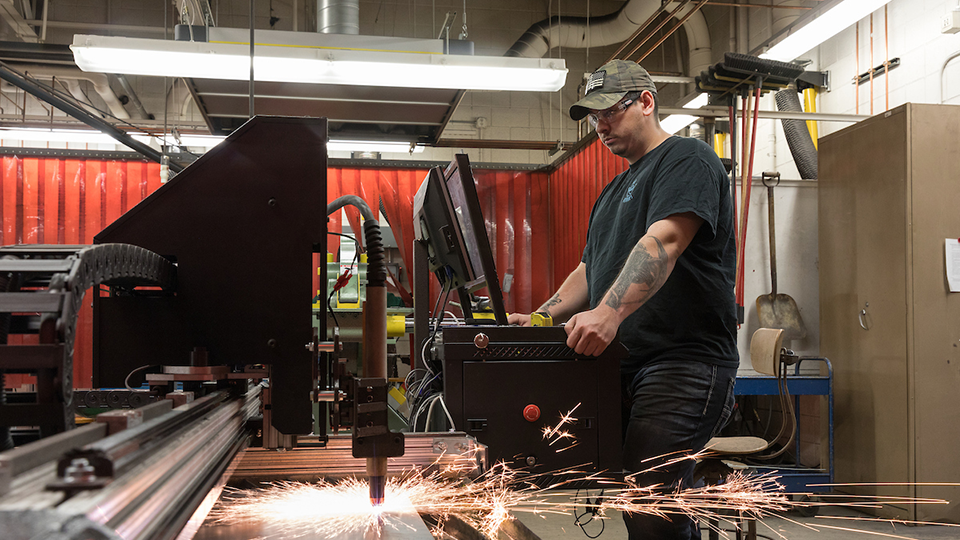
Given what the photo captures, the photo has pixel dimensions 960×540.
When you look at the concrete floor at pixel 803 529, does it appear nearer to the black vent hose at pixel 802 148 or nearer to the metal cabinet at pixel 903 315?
the metal cabinet at pixel 903 315

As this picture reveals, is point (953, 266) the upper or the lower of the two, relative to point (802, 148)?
lower

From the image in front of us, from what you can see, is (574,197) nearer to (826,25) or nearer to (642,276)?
(826,25)

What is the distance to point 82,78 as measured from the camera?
6.34 m

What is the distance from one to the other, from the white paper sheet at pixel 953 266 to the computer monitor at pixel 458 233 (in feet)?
10.4

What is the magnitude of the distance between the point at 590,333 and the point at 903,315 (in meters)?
2.99

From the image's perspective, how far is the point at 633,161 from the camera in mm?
1937

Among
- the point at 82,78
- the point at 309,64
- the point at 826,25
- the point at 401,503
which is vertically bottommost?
the point at 401,503

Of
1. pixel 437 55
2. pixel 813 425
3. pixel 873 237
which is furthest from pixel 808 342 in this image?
pixel 437 55

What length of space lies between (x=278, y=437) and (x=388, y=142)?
171 inches

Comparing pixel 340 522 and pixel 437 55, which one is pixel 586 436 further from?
pixel 437 55

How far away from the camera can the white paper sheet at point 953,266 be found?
361 centimetres

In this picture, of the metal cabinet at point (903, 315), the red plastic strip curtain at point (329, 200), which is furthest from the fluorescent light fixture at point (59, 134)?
the metal cabinet at point (903, 315)

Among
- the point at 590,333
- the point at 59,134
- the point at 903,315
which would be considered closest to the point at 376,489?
the point at 590,333

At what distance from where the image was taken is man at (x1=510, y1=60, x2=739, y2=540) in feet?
5.15
